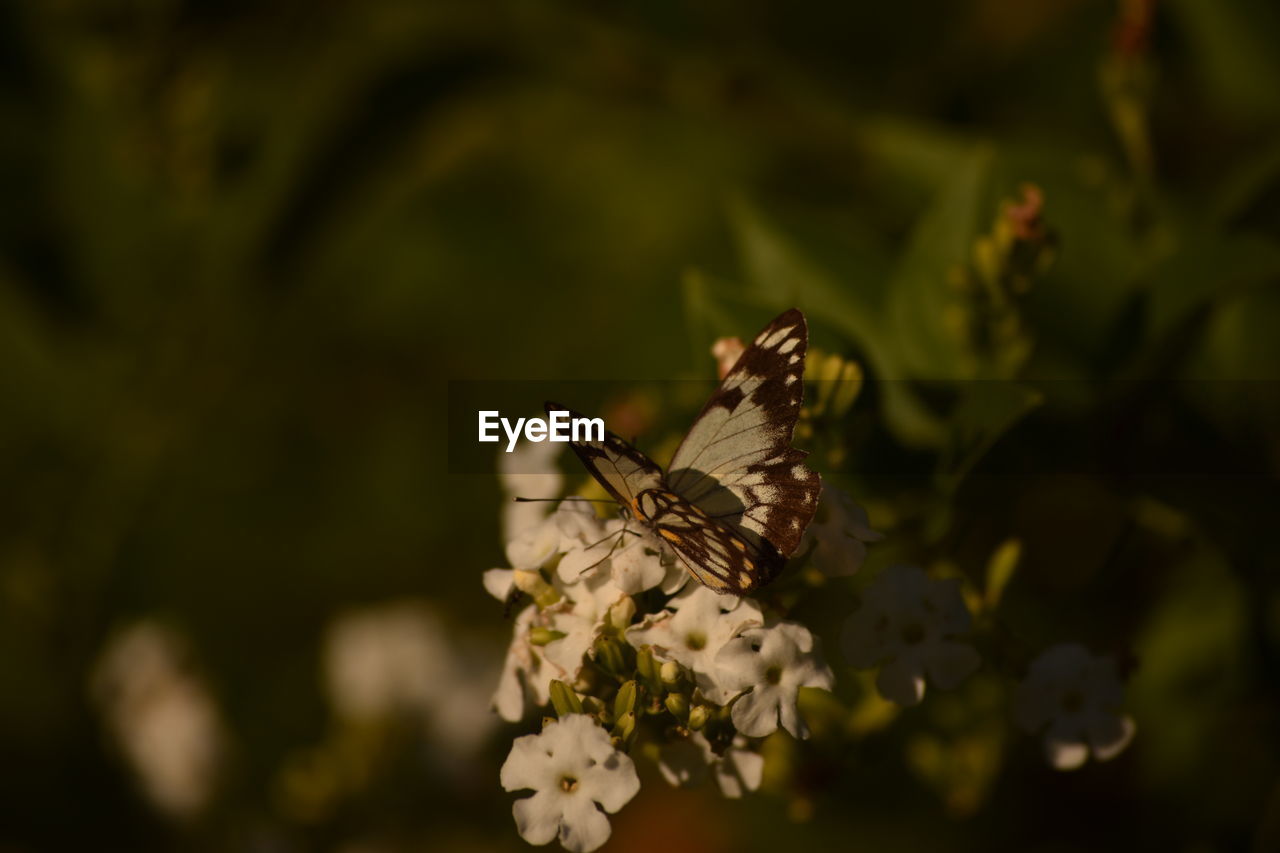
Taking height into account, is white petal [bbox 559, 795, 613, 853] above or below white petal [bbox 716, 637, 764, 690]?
below

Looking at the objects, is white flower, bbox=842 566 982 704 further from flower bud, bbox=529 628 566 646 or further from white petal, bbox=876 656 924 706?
flower bud, bbox=529 628 566 646

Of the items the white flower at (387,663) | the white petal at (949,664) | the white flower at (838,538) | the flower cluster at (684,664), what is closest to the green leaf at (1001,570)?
the flower cluster at (684,664)

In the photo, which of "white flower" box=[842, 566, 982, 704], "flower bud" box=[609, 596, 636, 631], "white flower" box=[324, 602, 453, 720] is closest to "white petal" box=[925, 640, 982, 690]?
"white flower" box=[842, 566, 982, 704]

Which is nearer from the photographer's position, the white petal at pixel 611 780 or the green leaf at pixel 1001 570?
the white petal at pixel 611 780

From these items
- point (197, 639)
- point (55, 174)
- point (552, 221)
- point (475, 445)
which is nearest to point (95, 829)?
point (197, 639)

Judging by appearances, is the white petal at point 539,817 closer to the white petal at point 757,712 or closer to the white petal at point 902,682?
the white petal at point 757,712

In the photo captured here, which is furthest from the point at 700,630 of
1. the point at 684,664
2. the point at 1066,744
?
the point at 1066,744

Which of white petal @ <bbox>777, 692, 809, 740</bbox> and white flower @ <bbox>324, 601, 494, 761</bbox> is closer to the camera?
white petal @ <bbox>777, 692, 809, 740</bbox>
